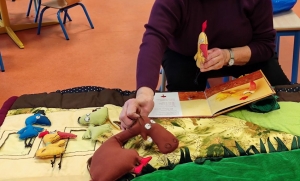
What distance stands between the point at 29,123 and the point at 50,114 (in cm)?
9

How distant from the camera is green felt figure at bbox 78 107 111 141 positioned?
1.18 metres

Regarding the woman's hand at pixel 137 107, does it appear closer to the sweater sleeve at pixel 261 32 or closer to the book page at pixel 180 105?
the book page at pixel 180 105

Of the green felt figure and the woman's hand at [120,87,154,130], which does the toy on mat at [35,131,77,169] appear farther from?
the woman's hand at [120,87,154,130]

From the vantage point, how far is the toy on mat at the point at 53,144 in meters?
1.09

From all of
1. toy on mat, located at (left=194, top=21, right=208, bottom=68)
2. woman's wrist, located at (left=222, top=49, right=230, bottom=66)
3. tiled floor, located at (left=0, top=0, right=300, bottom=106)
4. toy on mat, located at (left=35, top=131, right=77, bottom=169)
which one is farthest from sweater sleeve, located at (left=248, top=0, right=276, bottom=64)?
tiled floor, located at (left=0, top=0, right=300, bottom=106)

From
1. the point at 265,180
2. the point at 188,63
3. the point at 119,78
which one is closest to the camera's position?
the point at 265,180

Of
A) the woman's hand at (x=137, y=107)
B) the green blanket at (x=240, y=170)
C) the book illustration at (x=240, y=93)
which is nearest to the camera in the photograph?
the green blanket at (x=240, y=170)

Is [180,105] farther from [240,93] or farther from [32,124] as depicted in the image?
[32,124]

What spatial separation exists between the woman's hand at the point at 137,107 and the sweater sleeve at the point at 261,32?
19.7 inches

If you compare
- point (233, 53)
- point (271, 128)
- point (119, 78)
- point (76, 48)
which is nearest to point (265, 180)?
point (271, 128)

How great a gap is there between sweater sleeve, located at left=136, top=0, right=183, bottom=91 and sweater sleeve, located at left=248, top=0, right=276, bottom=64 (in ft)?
0.95

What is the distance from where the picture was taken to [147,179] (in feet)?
3.14

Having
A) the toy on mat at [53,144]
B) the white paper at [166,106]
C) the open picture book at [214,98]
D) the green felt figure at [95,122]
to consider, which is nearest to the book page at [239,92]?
the open picture book at [214,98]

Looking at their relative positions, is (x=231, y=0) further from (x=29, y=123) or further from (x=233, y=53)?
(x=29, y=123)
